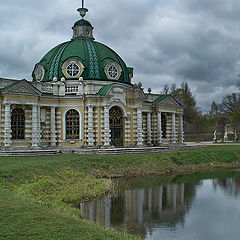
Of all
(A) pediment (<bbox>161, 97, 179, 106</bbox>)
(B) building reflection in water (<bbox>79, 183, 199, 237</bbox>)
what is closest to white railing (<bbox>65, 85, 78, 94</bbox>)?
(A) pediment (<bbox>161, 97, 179, 106</bbox>)

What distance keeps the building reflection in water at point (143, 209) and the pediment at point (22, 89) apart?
16254 mm

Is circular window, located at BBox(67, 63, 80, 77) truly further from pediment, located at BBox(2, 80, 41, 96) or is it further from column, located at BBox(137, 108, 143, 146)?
column, located at BBox(137, 108, 143, 146)

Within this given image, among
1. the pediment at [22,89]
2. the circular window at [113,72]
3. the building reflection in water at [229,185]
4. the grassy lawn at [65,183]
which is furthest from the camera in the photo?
the circular window at [113,72]

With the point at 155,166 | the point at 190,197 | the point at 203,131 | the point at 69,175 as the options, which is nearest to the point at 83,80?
the point at 155,166

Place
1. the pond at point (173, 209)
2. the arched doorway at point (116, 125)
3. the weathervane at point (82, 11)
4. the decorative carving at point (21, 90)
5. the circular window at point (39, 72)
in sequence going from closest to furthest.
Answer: the pond at point (173, 209) → the decorative carving at point (21, 90) → the arched doorway at point (116, 125) → the circular window at point (39, 72) → the weathervane at point (82, 11)

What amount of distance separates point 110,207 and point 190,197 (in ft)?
17.9

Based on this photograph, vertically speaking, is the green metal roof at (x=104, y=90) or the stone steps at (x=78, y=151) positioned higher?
the green metal roof at (x=104, y=90)

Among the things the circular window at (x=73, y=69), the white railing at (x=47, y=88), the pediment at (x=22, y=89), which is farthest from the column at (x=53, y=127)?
the circular window at (x=73, y=69)

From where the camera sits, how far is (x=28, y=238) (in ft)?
30.7

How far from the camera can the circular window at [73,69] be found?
3831 cm

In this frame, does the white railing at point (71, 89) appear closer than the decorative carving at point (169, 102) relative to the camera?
Yes

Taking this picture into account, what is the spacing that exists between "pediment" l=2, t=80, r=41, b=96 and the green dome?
16.1 feet

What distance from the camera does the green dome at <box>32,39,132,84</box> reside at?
38.3 m

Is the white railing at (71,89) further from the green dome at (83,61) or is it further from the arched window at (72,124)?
the arched window at (72,124)
